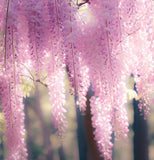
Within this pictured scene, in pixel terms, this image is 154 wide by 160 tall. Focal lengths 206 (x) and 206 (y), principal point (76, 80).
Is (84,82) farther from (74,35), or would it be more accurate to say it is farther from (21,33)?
(21,33)

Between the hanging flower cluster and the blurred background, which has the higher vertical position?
the hanging flower cluster

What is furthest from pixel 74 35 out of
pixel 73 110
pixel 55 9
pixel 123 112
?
pixel 73 110

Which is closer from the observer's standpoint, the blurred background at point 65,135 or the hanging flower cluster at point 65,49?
the hanging flower cluster at point 65,49

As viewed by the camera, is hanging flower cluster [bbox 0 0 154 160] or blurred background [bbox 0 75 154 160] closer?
hanging flower cluster [bbox 0 0 154 160]

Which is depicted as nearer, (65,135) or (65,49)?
(65,49)

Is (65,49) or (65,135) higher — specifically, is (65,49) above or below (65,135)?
above
